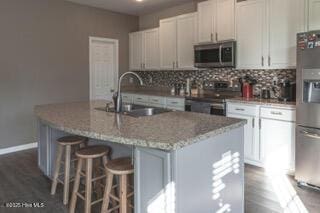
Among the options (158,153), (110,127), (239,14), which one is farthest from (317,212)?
(239,14)

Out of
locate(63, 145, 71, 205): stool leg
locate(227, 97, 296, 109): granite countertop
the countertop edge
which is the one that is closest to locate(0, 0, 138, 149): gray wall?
locate(63, 145, 71, 205): stool leg

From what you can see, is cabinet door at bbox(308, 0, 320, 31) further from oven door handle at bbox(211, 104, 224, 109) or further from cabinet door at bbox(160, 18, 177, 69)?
cabinet door at bbox(160, 18, 177, 69)

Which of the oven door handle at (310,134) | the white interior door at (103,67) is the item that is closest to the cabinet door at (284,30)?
the oven door handle at (310,134)

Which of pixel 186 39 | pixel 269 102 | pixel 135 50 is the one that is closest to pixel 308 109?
pixel 269 102

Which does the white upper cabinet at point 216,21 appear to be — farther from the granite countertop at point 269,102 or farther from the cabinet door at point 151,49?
the cabinet door at point 151,49

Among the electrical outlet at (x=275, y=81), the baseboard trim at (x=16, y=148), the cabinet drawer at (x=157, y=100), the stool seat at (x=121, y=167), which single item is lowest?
the baseboard trim at (x=16, y=148)

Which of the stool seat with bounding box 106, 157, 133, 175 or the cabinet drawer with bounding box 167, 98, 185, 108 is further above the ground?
the cabinet drawer with bounding box 167, 98, 185, 108

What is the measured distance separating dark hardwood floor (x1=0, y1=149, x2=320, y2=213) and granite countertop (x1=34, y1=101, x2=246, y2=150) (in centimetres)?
92

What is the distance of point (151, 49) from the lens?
553 centimetres

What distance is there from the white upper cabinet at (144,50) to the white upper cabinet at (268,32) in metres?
1.97

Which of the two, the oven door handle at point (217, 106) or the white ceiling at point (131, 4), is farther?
the white ceiling at point (131, 4)

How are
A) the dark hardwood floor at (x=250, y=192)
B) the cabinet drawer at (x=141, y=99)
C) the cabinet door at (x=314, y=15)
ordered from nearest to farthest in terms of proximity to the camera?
1. the dark hardwood floor at (x=250, y=192)
2. the cabinet door at (x=314, y=15)
3. the cabinet drawer at (x=141, y=99)

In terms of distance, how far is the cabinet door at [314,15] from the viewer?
3.12m

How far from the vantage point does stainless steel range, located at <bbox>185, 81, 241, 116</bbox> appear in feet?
12.9
